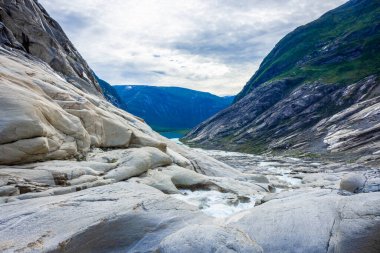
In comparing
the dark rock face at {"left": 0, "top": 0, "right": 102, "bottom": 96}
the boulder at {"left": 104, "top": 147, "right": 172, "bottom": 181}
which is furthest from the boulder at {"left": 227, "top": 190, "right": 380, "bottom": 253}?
the dark rock face at {"left": 0, "top": 0, "right": 102, "bottom": 96}

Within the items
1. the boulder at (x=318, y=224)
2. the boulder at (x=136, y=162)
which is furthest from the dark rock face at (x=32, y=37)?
the boulder at (x=318, y=224)

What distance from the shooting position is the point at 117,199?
17656mm

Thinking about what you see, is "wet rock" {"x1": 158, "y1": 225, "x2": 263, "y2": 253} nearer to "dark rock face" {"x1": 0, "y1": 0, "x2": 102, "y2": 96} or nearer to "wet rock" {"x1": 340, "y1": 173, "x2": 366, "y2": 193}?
"wet rock" {"x1": 340, "y1": 173, "x2": 366, "y2": 193}

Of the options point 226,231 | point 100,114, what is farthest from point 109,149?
point 226,231

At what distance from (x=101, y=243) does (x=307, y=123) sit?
550 feet

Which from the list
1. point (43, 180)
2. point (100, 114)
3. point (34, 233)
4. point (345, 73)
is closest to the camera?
point (34, 233)

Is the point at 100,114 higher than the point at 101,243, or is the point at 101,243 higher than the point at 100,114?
the point at 100,114

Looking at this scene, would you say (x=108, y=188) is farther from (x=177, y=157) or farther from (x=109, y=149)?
(x=177, y=157)

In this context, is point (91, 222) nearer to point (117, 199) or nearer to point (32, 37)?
point (117, 199)

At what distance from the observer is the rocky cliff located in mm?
14000

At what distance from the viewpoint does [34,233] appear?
13.9 m

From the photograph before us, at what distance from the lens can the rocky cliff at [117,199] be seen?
551 inches

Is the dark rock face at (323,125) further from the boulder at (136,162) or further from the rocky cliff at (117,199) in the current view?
the rocky cliff at (117,199)

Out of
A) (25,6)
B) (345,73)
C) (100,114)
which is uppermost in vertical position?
(345,73)
